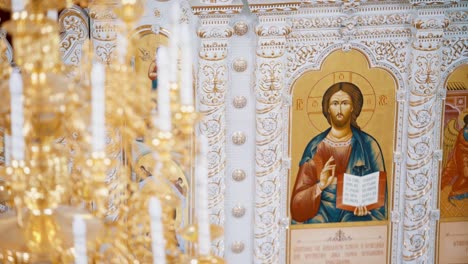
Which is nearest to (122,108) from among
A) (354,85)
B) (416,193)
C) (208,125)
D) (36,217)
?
(36,217)

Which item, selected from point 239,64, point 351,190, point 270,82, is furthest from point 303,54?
point 351,190

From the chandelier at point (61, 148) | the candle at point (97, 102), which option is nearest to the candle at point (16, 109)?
the chandelier at point (61, 148)

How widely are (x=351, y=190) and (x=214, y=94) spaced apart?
79.2 inches

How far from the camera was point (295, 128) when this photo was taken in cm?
872

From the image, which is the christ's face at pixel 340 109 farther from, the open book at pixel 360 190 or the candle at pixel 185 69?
the candle at pixel 185 69

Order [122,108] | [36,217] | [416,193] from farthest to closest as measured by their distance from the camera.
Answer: [416,193] → [122,108] → [36,217]

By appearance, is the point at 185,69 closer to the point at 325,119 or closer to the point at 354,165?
the point at 325,119

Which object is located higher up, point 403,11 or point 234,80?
point 403,11

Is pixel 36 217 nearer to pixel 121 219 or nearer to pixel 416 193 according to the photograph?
pixel 121 219

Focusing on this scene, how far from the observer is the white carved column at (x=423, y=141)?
8453 millimetres

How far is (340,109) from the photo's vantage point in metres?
8.68

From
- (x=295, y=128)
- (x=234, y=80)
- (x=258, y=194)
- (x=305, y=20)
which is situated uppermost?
(x=305, y=20)

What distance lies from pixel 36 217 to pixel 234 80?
4.97 metres

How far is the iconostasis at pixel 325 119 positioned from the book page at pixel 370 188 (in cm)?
2
